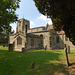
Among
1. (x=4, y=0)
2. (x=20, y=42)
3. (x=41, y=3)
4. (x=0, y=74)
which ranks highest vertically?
(x=4, y=0)

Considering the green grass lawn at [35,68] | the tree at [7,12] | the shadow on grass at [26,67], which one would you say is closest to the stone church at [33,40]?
the tree at [7,12]

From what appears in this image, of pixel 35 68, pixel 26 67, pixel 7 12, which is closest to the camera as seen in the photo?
pixel 35 68

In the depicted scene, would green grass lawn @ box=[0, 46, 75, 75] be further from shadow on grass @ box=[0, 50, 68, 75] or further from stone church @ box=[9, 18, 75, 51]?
stone church @ box=[9, 18, 75, 51]

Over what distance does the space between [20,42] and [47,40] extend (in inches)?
364

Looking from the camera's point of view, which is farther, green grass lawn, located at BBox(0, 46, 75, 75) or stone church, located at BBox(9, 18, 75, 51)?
stone church, located at BBox(9, 18, 75, 51)

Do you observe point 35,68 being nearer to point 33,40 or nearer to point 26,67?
point 26,67

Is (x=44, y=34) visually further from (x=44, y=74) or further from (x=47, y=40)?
(x=44, y=74)

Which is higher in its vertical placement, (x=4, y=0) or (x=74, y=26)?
(x=4, y=0)

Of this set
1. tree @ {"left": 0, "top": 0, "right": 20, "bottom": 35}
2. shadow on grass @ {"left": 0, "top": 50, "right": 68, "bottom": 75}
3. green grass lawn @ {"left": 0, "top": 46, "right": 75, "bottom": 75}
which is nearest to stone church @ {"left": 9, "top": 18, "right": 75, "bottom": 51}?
tree @ {"left": 0, "top": 0, "right": 20, "bottom": 35}

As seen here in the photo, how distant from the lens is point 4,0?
379 inches

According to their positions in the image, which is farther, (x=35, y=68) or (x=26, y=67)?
(x=26, y=67)

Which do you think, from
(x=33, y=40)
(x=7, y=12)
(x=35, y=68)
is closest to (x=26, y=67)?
(x=35, y=68)

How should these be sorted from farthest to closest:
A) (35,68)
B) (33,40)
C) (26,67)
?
(33,40) → (26,67) → (35,68)

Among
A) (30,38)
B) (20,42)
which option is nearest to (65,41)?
(30,38)
